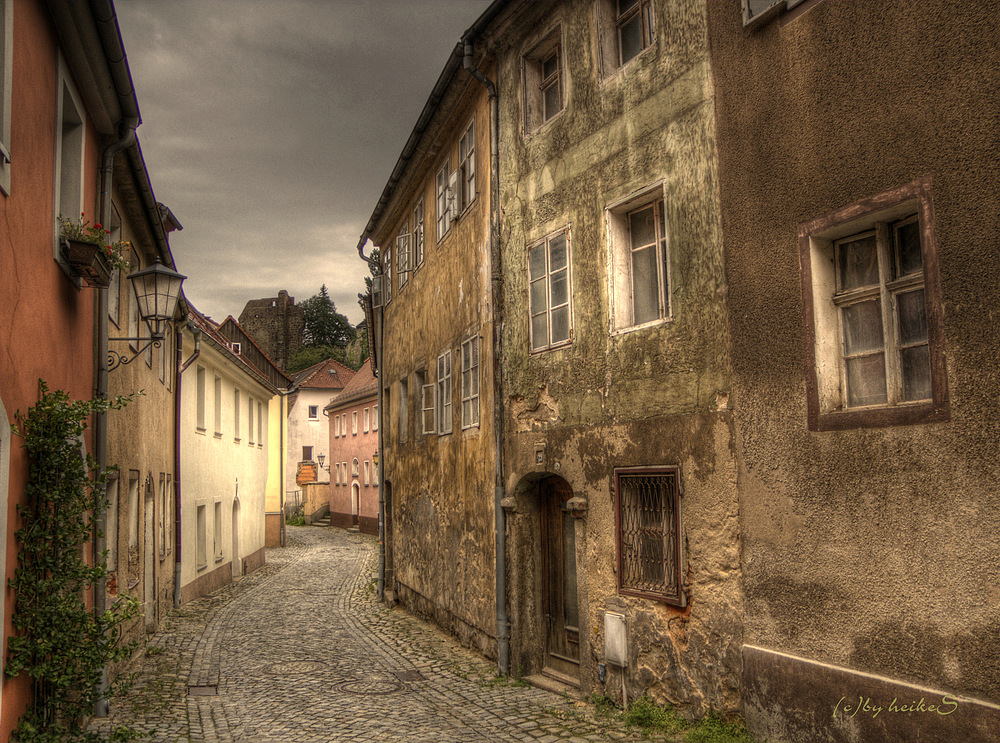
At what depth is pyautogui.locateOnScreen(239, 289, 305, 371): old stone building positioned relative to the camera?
82.4 meters

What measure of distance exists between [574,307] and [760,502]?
336 centimetres

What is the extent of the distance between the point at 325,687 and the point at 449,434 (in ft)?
14.9

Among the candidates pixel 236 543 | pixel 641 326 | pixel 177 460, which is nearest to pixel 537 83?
pixel 641 326

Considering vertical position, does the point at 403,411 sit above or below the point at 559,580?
above

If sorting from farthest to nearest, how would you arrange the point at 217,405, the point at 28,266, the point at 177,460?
the point at 217,405
the point at 177,460
the point at 28,266

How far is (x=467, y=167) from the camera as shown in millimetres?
13031

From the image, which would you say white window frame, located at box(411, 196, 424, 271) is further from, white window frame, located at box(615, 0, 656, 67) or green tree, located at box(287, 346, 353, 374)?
green tree, located at box(287, 346, 353, 374)

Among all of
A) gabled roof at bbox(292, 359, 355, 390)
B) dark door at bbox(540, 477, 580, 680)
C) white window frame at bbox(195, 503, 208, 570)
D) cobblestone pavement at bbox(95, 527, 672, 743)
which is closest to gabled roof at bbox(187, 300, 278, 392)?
white window frame at bbox(195, 503, 208, 570)

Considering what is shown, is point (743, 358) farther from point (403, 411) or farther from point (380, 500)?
point (380, 500)

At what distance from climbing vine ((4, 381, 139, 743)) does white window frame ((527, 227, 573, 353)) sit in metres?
4.93

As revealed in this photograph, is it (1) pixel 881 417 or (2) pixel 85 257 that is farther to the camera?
(2) pixel 85 257

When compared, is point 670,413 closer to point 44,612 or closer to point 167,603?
point 44,612

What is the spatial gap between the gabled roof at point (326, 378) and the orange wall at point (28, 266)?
47.4 metres

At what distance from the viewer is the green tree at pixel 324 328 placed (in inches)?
3586
